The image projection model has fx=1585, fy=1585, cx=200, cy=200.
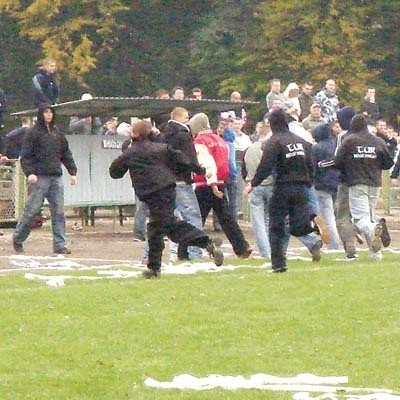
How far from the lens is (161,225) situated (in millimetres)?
16562

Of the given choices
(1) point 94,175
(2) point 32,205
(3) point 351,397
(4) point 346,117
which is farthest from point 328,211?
(3) point 351,397

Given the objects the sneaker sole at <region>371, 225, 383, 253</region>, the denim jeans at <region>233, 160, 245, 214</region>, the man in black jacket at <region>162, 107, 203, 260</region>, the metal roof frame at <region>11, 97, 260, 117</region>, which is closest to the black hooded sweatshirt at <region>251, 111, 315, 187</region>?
the man in black jacket at <region>162, 107, 203, 260</region>

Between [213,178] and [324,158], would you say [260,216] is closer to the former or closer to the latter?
[213,178]

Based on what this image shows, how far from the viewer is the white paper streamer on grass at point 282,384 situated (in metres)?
10.5

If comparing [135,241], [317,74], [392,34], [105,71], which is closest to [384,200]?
[135,241]

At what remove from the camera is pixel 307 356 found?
11.9 meters

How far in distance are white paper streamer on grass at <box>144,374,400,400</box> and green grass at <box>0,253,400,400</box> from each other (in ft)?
0.39

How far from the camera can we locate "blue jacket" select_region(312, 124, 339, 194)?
21.4 meters

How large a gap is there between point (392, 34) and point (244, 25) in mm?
4228

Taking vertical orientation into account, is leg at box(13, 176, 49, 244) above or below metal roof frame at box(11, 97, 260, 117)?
below

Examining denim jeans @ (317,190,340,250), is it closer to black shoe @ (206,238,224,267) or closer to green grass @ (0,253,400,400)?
black shoe @ (206,238,224,267)

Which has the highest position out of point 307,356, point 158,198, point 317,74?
point 317,74

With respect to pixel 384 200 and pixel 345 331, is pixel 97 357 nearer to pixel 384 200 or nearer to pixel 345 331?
pixel 345 331

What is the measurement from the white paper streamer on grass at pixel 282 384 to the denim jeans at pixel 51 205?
400 inches
